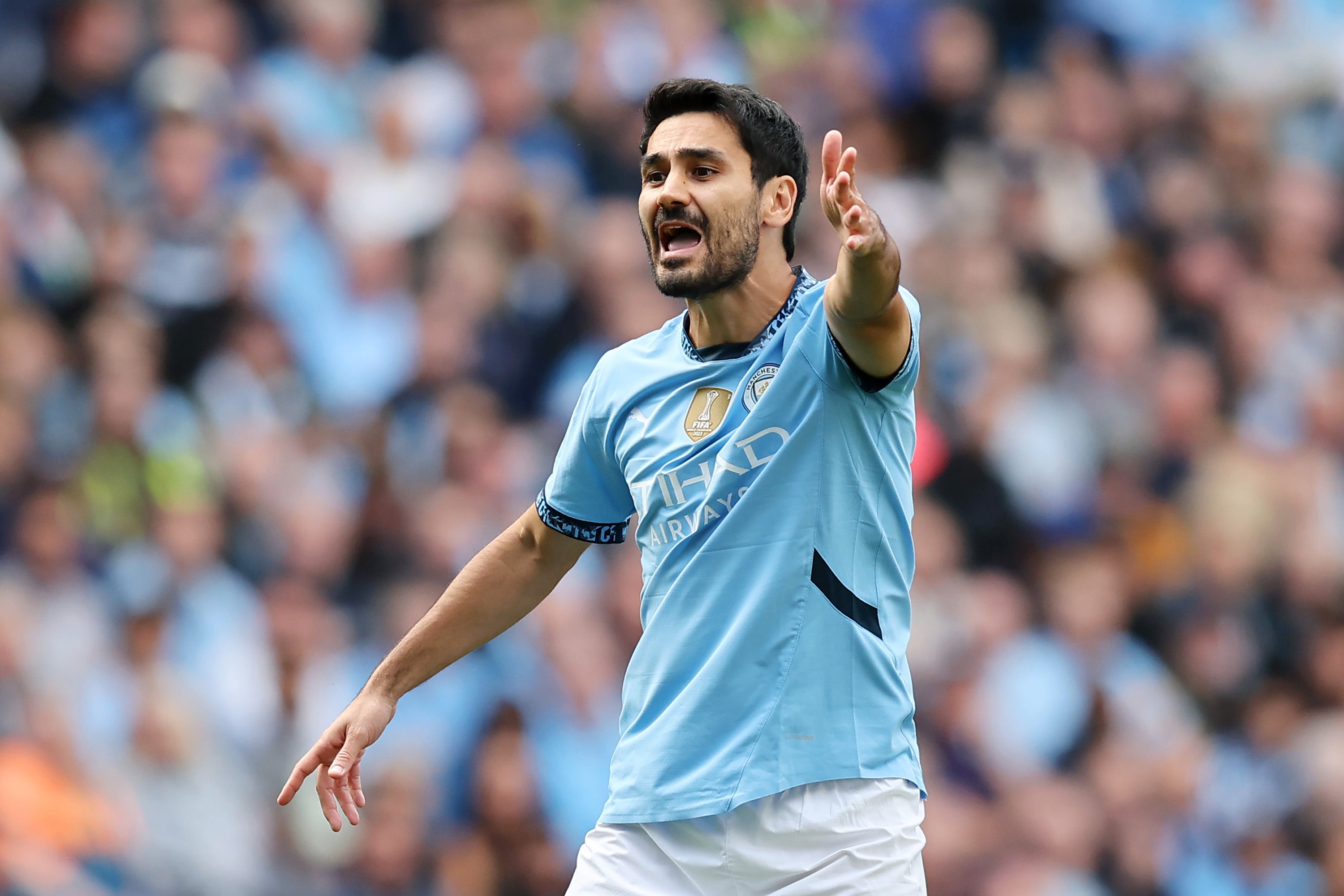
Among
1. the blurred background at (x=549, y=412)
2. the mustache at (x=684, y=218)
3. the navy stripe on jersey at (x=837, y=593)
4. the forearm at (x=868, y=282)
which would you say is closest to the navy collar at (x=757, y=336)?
the mustache at (x=684, y=218)

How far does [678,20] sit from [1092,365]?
337cm

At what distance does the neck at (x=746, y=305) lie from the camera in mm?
3889

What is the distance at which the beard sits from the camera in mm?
3834

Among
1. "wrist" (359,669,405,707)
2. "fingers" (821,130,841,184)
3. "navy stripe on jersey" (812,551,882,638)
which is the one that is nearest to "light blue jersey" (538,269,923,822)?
"navy stripe on jersey" (812,551,882,638)

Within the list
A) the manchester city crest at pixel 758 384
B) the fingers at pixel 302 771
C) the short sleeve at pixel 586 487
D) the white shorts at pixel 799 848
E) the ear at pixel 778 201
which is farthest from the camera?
the short sleeve at pixel 586 487

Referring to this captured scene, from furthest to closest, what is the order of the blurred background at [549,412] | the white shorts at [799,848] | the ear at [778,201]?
the blurred background at [549,412]
the ear at [778,201]
the white shorts at [799,848]

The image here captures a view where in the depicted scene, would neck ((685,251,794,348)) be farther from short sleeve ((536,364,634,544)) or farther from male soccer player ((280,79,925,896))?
short sleeve ((536,364,634,544))

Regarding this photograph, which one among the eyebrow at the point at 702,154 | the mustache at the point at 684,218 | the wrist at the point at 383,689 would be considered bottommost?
the wrist at the point at 383,689

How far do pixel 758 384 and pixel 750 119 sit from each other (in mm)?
675

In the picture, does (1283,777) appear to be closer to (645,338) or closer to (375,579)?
(375,579)

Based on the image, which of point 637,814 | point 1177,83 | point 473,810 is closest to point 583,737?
point 473,810

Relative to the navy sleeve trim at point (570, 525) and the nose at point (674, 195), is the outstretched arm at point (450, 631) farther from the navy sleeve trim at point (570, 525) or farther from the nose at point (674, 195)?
the nose at point (674, 195)

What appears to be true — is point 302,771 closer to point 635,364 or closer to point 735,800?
point 735,800

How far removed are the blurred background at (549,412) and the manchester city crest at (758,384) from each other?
167 inches
